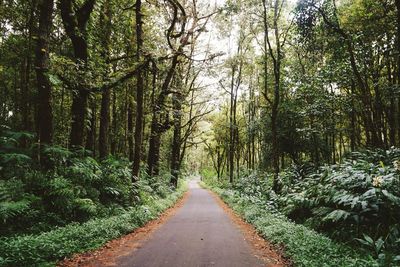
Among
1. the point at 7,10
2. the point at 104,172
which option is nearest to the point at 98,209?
the point at 104,172

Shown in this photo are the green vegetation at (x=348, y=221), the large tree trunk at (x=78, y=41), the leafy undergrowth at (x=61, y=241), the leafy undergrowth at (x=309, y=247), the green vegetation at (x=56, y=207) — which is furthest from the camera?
the large tree trunk at (x=78, y=41)

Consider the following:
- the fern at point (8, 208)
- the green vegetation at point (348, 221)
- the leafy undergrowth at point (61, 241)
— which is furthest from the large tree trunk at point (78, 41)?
the green vegetation at point (348, 221)

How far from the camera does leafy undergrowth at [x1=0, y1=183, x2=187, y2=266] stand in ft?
18.2

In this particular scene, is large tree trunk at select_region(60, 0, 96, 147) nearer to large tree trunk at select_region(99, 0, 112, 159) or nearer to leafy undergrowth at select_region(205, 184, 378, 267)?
large tree trunk at select_region(99, 0, 112, 159)

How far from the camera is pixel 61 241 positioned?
271 inches

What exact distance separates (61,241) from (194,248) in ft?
10.1

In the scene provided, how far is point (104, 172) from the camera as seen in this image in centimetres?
1283

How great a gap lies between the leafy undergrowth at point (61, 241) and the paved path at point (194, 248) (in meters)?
1.02

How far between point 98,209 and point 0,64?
13.1 meters

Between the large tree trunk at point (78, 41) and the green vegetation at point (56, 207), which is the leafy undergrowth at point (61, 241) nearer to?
the green vegetation at point (56, 207)

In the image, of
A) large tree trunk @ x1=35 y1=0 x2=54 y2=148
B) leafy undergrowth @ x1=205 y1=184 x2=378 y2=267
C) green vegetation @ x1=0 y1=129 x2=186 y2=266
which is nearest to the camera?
leafy undergrowth @ x1=205 y1=184 x2=378 y2=267

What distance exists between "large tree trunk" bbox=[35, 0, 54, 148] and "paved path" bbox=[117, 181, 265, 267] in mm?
5045

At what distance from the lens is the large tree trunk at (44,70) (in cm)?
997

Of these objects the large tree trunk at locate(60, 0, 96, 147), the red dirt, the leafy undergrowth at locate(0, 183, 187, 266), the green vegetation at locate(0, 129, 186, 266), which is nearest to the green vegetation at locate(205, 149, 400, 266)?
the red dirt
